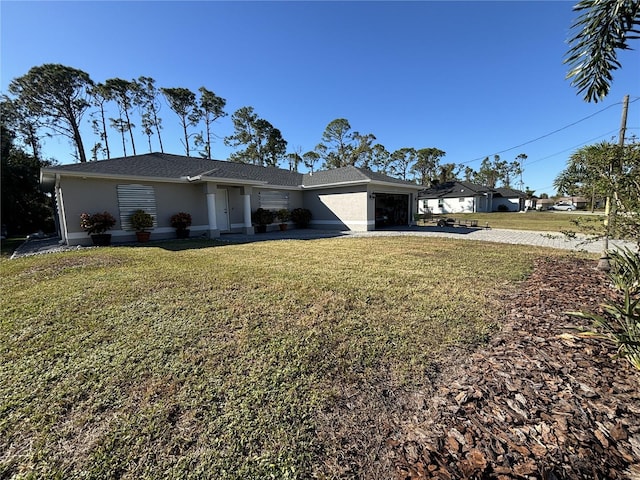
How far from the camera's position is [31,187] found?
19.9 meters

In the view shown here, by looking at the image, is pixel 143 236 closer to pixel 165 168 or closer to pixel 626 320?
pixel 165 168

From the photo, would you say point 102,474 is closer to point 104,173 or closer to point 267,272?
point 267,272

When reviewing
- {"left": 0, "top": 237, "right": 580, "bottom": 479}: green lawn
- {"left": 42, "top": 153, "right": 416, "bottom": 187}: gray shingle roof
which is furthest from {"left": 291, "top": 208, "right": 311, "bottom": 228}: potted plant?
{"left": 0, "top": 237, "right": 580, "bottom": 479}: green lawn

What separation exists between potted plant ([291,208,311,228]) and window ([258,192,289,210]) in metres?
0.71

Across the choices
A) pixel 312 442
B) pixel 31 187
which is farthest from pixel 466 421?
pixel 31 187

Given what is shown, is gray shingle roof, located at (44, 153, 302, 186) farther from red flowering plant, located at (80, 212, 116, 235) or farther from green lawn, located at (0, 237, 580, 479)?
green lawn, located at (0, 237, 580, 479)

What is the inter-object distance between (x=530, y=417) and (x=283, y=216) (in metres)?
15.4

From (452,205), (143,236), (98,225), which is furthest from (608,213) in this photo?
(452,205)

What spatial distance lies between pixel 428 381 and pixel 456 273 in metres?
3.93

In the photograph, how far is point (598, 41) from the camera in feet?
11.7

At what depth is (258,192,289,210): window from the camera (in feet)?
52.5

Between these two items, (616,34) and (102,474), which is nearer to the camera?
(102,474)

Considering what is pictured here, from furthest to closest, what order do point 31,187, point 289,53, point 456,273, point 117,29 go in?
point 31,187
point 289,53
point 117,29
point 456,273

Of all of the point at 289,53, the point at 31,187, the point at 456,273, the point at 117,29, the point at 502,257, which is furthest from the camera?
the point at 31,187
